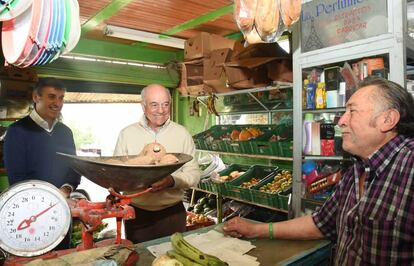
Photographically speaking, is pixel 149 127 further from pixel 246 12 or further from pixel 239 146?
pixel 239 146

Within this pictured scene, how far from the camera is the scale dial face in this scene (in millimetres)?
1132

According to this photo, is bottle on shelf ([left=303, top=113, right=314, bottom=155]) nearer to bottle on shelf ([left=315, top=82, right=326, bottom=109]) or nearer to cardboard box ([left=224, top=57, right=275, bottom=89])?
bottle on shelf ([left=315, top=82, right=326, bottom=109])

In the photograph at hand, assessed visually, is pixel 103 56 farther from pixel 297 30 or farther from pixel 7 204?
pixel 7 204

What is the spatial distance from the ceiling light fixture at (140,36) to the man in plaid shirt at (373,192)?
335cm

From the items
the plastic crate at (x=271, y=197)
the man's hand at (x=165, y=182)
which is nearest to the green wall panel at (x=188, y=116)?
the plastic crate at (x=271, y=197)

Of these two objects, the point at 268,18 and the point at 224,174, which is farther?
the point at 224,174

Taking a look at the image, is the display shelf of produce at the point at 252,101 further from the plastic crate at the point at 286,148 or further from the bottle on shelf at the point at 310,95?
the bottle on shelf at the point at 310,95

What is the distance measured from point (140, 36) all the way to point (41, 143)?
248 cm

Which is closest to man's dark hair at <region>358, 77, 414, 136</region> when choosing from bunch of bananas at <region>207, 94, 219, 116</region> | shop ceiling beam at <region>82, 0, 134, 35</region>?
shop ceiling beam at <region>82, 0, 134, 35</region>

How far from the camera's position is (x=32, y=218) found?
1.17 m

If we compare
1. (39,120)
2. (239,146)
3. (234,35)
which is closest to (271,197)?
(239,146)

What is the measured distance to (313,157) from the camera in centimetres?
237

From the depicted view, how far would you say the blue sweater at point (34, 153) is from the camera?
7.03ft

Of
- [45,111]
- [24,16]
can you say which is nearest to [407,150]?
[24,16]
